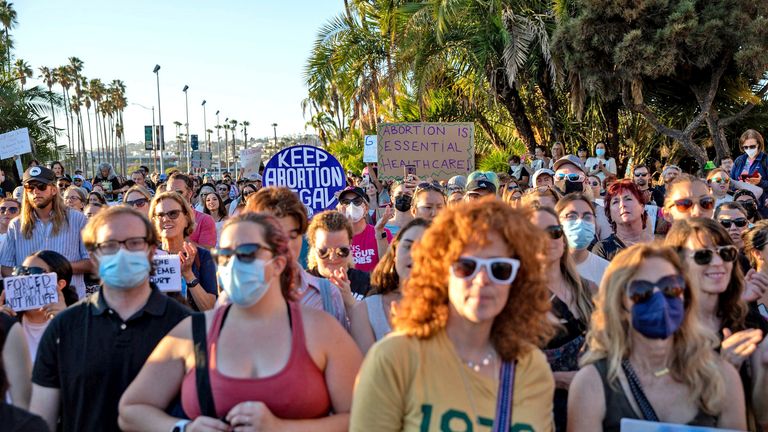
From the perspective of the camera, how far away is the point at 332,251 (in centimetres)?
459

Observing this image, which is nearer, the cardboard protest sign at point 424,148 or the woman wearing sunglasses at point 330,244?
the woman wearing sunglasses at point 330,244

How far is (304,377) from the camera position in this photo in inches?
105

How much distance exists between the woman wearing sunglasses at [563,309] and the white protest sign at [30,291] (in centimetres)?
267

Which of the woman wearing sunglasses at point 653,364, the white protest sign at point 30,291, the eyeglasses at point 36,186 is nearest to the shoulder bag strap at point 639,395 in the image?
the woman wearing sunglasses at point 653,364

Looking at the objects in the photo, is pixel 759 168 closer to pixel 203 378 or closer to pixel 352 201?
pixel 352 201

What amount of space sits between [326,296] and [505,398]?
163 cm

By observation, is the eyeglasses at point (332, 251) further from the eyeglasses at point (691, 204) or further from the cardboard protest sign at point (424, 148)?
the cardboard protest sign at point (424, 148)

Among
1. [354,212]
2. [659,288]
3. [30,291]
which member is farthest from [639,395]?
[354,212]

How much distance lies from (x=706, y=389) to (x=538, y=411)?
2.71ft

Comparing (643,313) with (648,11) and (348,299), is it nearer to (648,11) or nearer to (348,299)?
(348,299)

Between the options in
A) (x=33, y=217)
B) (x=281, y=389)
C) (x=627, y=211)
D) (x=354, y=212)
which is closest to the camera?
(x=281, y=389)

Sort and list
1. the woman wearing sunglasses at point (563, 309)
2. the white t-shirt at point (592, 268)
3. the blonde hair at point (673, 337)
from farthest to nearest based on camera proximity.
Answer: the white t-shirt at point (592, 268) < the woman wearing sunglasses at point (563, 309) < the blonde hair at point (673, 337)

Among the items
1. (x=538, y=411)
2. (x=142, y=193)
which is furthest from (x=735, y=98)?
(x=538, y=411)

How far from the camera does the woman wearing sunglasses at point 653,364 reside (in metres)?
2.84
